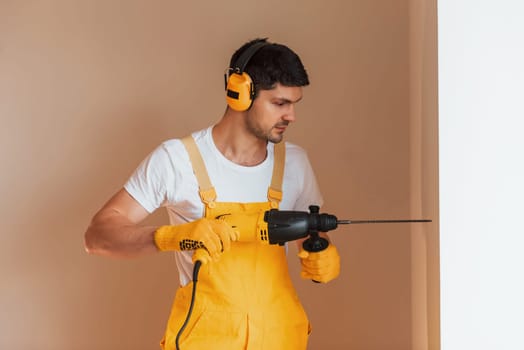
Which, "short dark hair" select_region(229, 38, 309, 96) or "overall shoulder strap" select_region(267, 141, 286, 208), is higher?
"short dark hair" select_region(229, 38, 309, 96)

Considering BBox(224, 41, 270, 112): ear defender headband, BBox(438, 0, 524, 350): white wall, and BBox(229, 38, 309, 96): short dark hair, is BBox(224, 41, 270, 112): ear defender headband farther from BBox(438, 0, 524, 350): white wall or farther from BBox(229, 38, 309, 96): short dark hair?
BBox(438, 0, 524, 350): white wall

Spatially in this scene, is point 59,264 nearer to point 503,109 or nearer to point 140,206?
point 140,206

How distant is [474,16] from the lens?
1.39m

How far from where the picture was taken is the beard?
6.81ft

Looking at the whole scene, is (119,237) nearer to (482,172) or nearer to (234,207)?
(234,207)

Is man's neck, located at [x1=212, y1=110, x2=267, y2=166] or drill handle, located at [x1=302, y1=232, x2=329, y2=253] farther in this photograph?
man's neck, located at [x1=212, y1=110, x2=267, y2=166]

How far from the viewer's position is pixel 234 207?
203 centimetres

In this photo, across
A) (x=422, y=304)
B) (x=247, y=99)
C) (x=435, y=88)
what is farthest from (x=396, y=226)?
(x=435, y=88)

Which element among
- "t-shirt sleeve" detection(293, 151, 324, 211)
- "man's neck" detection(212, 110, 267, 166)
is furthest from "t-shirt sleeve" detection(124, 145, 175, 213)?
"t-shirt sleeve" detection(293, 151, 324, 211)

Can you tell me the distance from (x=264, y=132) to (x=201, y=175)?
0.73ft

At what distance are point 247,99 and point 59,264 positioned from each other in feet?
4.88

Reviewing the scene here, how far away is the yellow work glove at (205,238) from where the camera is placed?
1772 millimetres

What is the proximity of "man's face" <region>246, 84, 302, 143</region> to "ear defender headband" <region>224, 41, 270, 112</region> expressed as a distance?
0.04 metres

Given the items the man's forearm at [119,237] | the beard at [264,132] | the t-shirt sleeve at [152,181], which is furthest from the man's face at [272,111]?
the man's forearm at [119,237]
